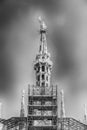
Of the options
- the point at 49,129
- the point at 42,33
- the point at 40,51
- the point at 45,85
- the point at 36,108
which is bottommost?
the point at 49,129

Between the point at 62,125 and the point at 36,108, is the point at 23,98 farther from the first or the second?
the point at 62,125

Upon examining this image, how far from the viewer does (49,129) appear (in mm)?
60562

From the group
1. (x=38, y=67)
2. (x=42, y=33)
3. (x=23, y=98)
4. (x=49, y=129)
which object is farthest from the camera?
(x=42, y=33)

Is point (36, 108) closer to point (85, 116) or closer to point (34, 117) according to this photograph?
point (34, 117)

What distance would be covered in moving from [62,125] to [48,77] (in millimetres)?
13675

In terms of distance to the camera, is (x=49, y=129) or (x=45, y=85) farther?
(x=45, y=85)

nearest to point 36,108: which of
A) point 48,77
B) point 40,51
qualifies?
point 48,77

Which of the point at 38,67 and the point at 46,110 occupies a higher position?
the point at 38,67

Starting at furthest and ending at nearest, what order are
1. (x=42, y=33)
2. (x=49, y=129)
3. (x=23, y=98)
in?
(x=42, y=33), (x=23, y=98), (x=49, y=129)

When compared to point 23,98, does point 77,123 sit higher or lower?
lower

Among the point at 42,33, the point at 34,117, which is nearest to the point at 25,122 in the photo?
the point at 34,117

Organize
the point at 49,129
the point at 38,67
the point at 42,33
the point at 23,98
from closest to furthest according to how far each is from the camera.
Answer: the point at 49,129, the point at 23,98, the point at 38,67, the point at 42,33

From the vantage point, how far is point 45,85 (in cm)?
6981

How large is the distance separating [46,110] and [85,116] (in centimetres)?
1086
